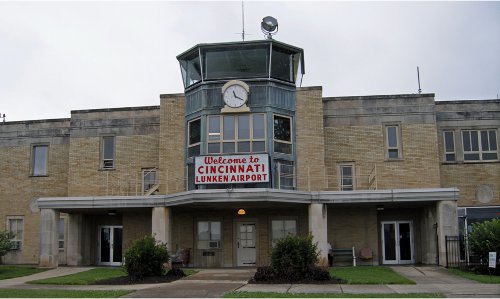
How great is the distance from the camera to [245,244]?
30.0 meters

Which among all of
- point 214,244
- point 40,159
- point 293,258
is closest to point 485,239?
point 293,258

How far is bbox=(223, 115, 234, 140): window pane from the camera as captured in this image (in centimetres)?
2816

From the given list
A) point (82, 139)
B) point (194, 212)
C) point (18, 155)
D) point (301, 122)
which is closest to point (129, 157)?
point (82, 139)

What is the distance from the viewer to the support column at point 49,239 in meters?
29.3

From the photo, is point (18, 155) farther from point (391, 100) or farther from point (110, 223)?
point (391, 100)

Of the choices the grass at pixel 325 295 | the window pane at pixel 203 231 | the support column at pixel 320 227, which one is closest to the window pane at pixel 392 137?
the support column at pixel 320 227

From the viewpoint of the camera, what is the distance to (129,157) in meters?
32.3

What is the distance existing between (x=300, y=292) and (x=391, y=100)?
15535 millimetres

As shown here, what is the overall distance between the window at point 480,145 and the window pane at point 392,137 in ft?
12.7

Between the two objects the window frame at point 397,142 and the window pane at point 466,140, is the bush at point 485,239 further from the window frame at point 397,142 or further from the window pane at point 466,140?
the window pane at point 466,140

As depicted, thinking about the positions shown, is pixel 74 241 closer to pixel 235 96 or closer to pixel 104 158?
pixel 104 158

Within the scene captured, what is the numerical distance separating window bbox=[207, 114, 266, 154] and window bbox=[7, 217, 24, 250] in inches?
534

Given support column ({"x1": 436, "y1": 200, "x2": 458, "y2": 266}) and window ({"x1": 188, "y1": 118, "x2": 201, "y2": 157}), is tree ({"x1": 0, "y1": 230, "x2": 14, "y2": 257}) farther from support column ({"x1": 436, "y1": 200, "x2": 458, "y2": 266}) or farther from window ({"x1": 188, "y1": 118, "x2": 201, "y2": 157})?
support column ({"x1": 436, "y1": 200, "x2": 458, "y2": 266})

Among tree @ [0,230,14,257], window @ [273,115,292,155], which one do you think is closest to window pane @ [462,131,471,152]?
window @ [273,115,292,155]
